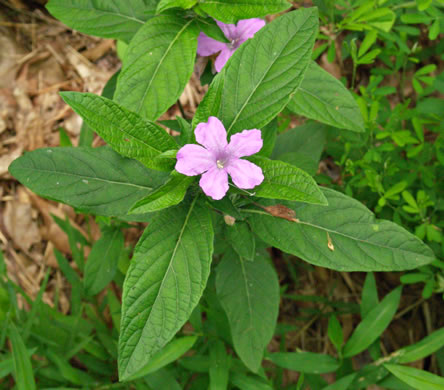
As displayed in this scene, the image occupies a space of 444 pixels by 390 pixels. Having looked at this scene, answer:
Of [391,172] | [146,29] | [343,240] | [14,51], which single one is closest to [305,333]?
[391,172]

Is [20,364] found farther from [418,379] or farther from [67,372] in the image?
[418,379]

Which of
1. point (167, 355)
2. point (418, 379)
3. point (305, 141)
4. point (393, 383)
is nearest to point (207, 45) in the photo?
point (305, 141)

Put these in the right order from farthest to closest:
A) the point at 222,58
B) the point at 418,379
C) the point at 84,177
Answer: the point at 418,379
the point at 222,58
the point at 84,177

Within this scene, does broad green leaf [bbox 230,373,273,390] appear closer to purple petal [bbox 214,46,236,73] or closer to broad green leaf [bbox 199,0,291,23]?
purple petal [bbox 214,46,236,73]

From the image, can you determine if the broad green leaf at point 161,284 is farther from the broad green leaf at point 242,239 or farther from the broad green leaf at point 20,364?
the broad green leaf at point 20,364

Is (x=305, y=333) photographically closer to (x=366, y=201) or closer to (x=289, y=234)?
(x=366, y=201)

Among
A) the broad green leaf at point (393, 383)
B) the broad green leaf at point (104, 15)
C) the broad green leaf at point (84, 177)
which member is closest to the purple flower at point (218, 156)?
the broad green leaf at point (84, 177)
